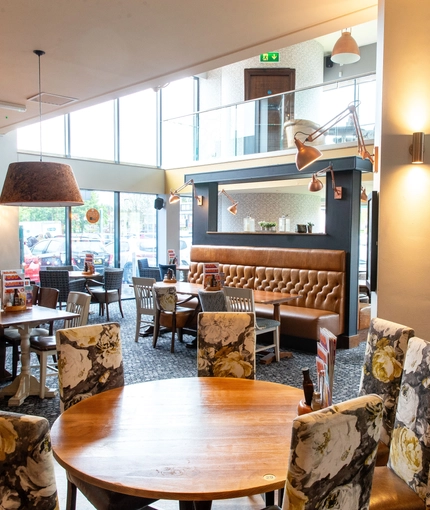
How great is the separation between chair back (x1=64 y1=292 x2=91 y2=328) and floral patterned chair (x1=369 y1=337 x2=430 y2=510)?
3.18 metres

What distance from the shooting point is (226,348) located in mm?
2934

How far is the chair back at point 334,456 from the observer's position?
1241mm

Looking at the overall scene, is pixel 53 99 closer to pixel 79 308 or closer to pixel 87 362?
pixel 79 308

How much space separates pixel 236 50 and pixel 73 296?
2823 millimetres

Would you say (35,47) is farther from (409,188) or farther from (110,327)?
(409,188)

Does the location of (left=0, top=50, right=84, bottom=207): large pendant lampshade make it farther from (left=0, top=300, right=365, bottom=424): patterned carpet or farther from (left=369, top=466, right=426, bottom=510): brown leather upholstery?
(left=369, top=466, right=426, bottom=510): brown leather upholstery

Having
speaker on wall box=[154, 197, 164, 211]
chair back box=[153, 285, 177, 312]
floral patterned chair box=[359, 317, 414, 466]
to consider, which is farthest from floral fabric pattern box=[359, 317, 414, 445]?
speaker on wall box=[154, 197, 164, 211]

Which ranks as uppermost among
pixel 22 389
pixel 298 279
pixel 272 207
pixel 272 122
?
pixel 272 122

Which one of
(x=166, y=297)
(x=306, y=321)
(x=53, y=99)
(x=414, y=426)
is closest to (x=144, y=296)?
(x=166, y=297)

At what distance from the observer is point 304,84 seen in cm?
1184

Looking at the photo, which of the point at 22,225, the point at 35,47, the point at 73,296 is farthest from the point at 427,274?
the point at 22,225

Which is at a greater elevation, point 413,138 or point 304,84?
point 304,84

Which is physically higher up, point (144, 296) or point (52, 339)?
point (144, 296)

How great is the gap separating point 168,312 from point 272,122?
470 cm
